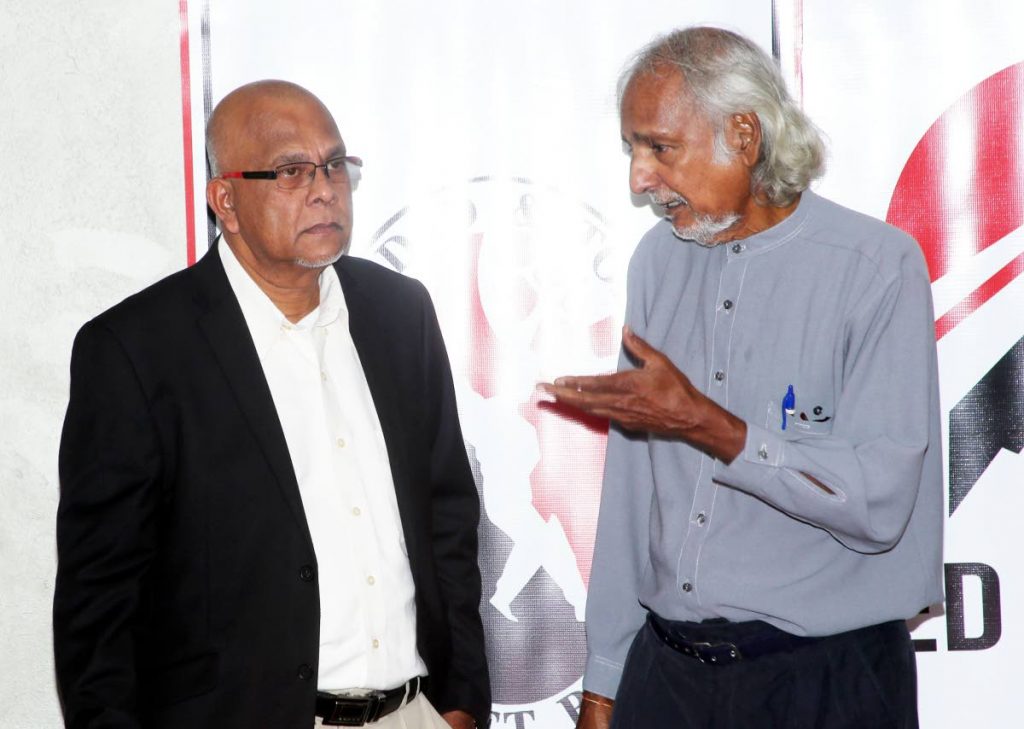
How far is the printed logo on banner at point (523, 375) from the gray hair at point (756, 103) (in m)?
0.80

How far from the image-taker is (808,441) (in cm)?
206

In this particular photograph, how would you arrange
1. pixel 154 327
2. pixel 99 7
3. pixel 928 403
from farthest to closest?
pixel 99 7
pixel 154 327
pixel 928 403

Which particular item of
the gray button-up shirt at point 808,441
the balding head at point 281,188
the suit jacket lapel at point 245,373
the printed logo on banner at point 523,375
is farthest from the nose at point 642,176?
the suit jacket lapel at point 245,373

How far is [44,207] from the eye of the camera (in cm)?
294

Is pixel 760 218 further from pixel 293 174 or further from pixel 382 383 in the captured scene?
pixel 293 174

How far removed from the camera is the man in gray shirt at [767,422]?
6.66 feet

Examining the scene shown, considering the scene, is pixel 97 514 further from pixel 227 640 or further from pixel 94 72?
pixel 94 72

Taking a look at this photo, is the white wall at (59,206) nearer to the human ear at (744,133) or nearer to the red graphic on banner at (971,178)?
the human ear at (744,133)

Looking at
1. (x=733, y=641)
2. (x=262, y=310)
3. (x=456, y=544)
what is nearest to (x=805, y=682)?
(x=733, y=641)

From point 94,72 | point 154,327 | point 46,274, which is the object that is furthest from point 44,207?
point 154,327

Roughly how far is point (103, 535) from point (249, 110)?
38.0 inches

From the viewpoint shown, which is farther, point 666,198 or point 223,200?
point 223,200

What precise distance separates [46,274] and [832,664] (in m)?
2.20

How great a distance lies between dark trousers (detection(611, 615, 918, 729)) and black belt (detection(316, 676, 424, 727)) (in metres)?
0.62
